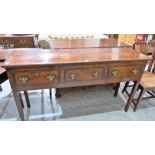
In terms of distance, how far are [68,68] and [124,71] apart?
0.62m

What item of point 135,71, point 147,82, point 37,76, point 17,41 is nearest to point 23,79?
point 37,76

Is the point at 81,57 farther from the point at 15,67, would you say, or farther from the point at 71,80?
the point at 15,67

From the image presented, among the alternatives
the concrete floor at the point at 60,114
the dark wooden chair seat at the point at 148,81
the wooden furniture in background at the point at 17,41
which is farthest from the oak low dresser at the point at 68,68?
the wooden furniture in background at the point at 17,41

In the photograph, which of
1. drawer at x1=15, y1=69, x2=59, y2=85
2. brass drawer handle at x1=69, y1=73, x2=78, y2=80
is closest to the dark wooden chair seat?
brass drawer handle at x1=69, y1=73, x2=78, y2=80

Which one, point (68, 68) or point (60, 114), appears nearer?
point (68, 68)

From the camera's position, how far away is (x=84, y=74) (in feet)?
4.94

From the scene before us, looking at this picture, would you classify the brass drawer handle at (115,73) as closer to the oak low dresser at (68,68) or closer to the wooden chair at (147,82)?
the oak low dresser at (68,68)

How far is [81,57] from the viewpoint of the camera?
5.05ft

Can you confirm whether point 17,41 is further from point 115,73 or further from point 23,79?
point 115,73

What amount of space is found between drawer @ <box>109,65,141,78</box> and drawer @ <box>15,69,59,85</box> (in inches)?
22.9

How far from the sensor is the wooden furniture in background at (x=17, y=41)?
9.47 feet
